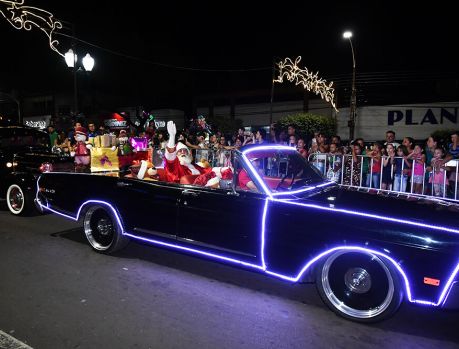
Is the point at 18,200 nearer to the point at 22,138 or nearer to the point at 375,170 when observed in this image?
the point at 22,138

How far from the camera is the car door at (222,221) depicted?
3883 mm

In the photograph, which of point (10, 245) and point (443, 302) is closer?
point (443, 302)

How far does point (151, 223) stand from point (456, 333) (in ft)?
10.9

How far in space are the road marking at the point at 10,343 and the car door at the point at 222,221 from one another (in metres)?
1.88

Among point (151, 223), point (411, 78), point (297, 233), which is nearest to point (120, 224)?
point (151, 223)

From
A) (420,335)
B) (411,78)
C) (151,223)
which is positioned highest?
(411,78)

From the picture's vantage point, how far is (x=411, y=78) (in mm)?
24422

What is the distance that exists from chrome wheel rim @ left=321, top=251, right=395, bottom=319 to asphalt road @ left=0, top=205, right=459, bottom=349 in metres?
0.16

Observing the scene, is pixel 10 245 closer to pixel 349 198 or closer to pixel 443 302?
pixel 349 198

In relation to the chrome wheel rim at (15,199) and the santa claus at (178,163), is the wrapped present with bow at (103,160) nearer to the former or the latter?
the santa claus at (178,163)

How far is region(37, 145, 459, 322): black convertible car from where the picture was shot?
313cm

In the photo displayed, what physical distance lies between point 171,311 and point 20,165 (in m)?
5.66

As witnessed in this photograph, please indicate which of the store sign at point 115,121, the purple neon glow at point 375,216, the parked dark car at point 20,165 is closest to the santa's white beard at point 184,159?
the purple neon glow at point 375,216

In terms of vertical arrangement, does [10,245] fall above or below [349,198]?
below
